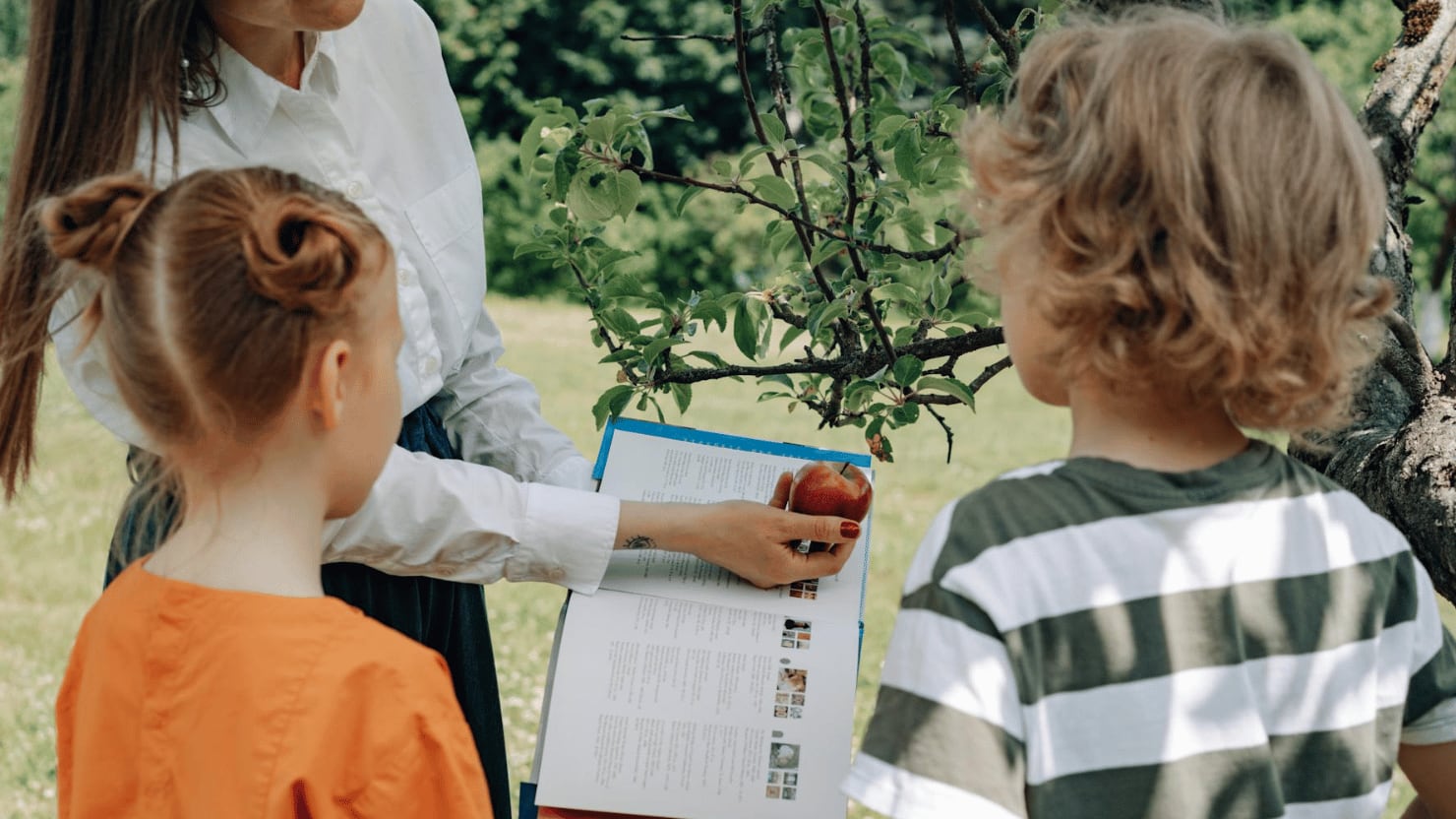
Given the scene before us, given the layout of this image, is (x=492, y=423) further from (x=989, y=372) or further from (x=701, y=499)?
(x=989, y=372)

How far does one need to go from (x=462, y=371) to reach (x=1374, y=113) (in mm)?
1174

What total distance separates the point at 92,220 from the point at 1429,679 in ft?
3.81

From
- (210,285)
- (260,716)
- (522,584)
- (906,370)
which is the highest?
(210,285)

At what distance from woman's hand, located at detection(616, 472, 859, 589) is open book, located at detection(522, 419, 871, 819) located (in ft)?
0.11

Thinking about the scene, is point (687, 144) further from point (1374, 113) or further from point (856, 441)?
point (1374, 113)

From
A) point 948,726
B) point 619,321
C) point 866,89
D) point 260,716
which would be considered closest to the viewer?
point 948,726

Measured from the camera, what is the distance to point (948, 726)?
97cm

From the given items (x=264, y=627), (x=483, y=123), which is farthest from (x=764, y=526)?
(x=483, y=123)

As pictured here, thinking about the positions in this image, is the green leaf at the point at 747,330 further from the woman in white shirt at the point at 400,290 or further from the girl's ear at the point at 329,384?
the girl's ear at the point at 329,384

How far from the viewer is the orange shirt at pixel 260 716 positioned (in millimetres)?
1104

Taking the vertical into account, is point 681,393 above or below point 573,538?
above

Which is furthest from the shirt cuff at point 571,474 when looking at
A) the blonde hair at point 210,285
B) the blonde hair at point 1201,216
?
the blonde hair at point 1201,216

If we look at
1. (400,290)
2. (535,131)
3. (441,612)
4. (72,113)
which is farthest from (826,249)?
(72,113)

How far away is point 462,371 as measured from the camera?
5.98 ft
